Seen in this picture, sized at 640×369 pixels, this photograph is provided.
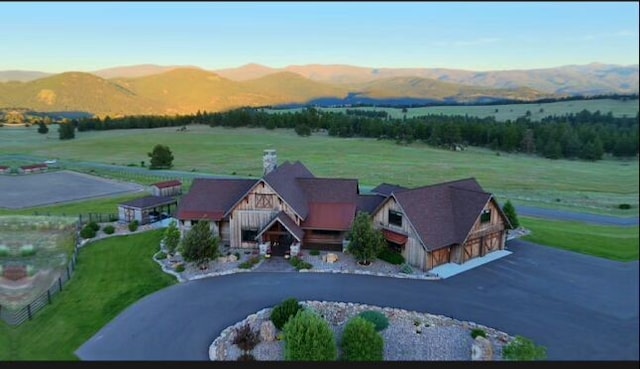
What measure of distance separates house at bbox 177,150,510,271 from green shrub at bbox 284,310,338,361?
11165 millimetres

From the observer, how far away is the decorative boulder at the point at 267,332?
54.6 feet

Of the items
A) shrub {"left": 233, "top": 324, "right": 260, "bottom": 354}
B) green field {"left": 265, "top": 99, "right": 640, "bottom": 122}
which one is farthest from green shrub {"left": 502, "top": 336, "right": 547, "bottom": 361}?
shrub {"left": 233, "top": 324, "right": 260, "bottom": 354}

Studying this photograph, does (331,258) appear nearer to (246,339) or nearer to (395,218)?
(395,218)

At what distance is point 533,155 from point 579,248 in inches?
1407

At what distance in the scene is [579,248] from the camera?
23.2 m

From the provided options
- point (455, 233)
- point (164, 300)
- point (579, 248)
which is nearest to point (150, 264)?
point (164, 300)

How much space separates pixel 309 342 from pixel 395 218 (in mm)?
13532

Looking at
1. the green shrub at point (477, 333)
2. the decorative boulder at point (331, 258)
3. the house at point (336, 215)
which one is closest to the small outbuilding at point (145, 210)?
the house at point (336, 215)

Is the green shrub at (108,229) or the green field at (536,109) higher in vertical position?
the green field at (536,109)

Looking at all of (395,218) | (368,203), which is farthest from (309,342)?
(368,203)

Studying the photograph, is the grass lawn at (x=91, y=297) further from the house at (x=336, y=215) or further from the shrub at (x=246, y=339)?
the shrub at (x=246, y=339)

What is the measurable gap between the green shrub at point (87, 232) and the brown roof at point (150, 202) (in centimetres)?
460

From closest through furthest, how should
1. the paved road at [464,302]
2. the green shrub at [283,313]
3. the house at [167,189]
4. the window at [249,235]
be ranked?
1. the paved road at [464,302]
2. the green shrub at [283,313]
3. the window at [249,235]
4. the house at [167,189]

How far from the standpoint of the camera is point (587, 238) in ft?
62.5
